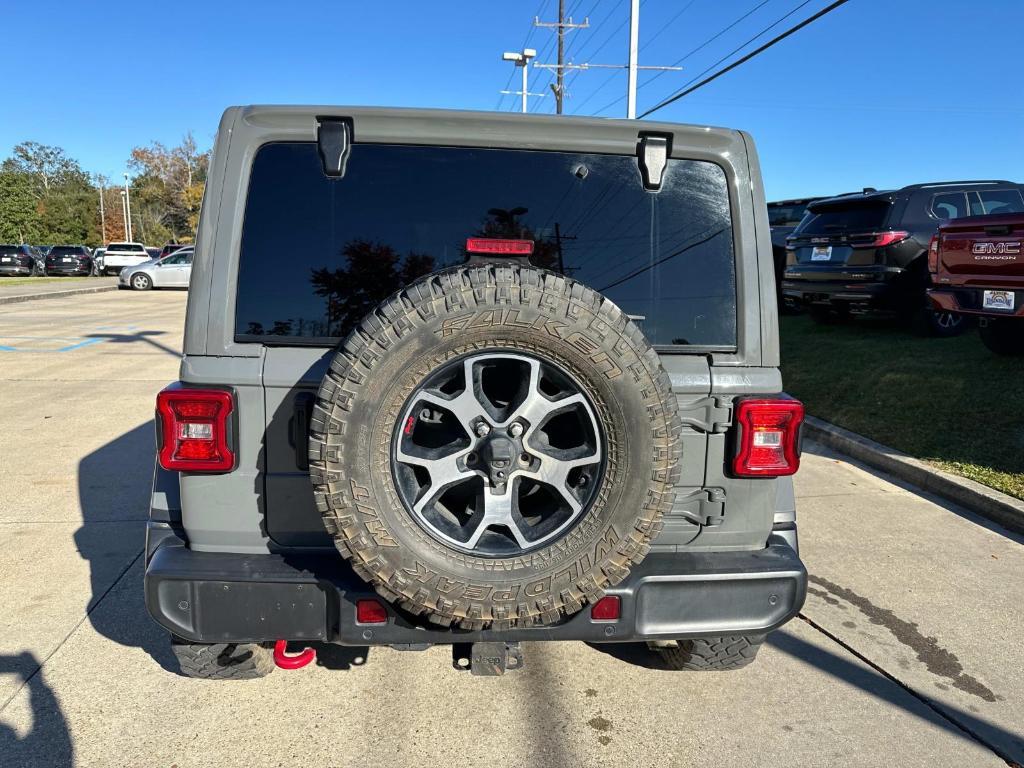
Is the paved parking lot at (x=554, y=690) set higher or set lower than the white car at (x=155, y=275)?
lower

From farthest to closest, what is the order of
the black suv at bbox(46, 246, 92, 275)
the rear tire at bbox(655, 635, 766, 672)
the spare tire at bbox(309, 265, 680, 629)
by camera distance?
the black suv at bbox(46, 246, 92, 275) → the rear tire at bbox(655, 635, 766, 672) → the spare tire at bbox(309, 265, 680, 629)

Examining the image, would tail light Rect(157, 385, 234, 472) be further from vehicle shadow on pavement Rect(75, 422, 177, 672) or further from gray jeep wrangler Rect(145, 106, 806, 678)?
vehicle shadow on pavement Rect(75, 422, 177, 672)

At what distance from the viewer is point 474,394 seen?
2.26m

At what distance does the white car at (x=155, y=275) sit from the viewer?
29.3m

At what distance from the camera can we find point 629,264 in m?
2.55

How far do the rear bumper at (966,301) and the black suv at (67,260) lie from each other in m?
42.6

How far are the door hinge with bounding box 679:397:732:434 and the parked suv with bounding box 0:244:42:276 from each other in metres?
45.2

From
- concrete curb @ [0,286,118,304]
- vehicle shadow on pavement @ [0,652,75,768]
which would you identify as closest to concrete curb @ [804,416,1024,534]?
vehicle shadow on pavement @ [0,652,75,768]

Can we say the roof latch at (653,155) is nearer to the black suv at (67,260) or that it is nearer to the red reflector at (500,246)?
the red reflector at (500,246)

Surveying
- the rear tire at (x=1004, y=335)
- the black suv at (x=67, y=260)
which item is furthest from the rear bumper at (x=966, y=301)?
the black suv at (x=67, y=260)

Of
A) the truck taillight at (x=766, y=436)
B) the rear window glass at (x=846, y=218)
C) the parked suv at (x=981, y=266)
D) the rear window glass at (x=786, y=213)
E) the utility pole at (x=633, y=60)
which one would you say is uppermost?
the utility pole at (x=633, y=60)

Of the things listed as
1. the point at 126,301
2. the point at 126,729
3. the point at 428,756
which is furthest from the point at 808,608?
the point at 126,301

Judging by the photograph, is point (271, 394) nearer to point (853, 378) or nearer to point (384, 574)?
point (384, 574)

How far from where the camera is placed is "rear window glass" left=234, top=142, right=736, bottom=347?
2.47 metres
